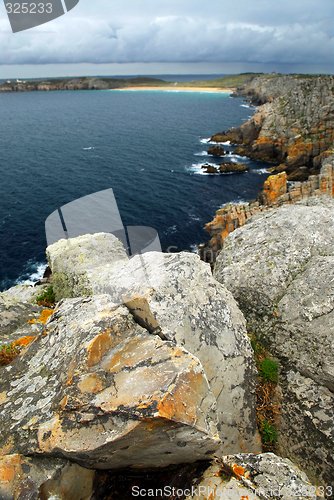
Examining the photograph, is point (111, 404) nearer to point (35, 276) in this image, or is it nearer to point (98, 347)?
point (98, 347)

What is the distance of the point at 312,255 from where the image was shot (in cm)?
1037

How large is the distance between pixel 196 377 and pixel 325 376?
4.37 metres

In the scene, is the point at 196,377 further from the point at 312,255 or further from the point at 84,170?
the point at 84,170

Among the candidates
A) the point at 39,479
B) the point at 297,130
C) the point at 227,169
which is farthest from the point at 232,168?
the point at 39,479

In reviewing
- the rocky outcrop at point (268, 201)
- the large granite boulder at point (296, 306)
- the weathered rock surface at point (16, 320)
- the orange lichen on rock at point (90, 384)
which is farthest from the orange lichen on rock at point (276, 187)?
the orange lichen on rock at point (90, 384)

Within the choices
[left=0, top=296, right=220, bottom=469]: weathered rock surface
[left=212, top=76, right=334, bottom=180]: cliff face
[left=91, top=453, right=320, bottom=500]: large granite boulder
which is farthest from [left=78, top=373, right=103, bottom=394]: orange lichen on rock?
[left=212, top=76, right=334, bottom=180]: cliff face

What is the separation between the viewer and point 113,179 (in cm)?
6944

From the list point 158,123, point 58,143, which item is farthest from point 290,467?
point 158,123

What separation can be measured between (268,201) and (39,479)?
4113 cm

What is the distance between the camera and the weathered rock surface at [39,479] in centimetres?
504

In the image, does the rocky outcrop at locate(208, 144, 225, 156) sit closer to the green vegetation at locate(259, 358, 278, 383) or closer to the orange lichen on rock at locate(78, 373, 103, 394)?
the green vegetation at locate(259, 358, 278, 383)

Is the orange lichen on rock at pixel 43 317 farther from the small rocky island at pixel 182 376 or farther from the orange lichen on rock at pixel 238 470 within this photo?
the orange lichen on rock at pixel 238 470

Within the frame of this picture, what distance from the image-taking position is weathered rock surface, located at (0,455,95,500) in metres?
5.04

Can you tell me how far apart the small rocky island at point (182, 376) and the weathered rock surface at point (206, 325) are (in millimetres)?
38
